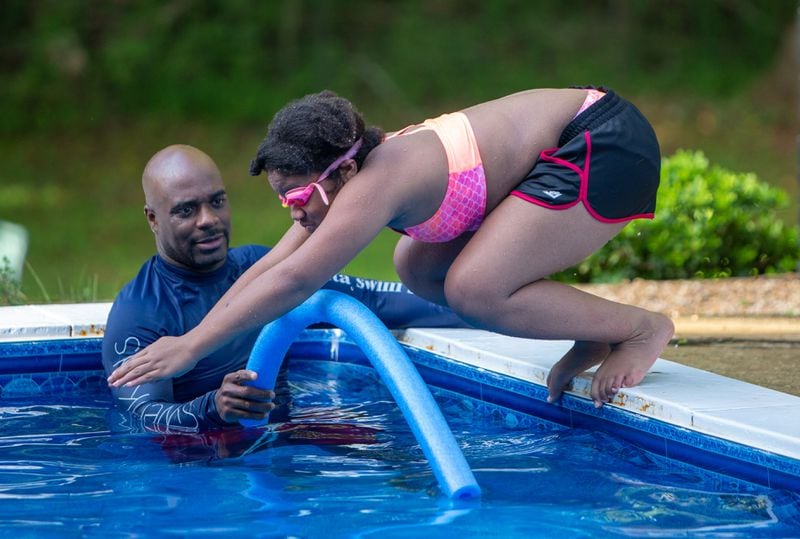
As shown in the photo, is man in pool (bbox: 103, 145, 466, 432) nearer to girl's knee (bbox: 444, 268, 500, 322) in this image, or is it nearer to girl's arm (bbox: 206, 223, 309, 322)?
girl's arm (bbox: 206, 223, 309, 322)

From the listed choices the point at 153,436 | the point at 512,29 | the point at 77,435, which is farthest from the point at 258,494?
the point at 512,29

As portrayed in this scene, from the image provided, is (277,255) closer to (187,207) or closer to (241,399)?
(241,399)

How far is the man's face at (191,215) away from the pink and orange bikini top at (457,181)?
3.33ft

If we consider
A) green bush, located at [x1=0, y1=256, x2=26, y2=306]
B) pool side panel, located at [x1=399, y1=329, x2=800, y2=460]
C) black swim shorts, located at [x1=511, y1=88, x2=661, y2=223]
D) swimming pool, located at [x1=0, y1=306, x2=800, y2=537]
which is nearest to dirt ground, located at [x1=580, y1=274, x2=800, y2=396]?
pool side panel, located at [x1=399, y1=329, x2=800, y2=460]

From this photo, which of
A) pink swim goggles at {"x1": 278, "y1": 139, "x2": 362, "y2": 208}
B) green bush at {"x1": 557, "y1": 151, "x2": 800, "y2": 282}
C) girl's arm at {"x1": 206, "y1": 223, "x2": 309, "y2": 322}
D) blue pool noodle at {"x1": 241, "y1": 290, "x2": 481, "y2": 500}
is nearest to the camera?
blue pool noodle at {"x1": 241, "y1": 290, "x2": 481, "y2": 500}

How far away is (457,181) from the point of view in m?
3.48

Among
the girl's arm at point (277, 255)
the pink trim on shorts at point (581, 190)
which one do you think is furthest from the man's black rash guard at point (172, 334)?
the pink trim on shorts at point (581, 190)

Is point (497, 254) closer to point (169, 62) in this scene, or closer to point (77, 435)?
point (77, 435)

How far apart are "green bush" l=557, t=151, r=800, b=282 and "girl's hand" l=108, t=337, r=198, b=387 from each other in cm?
417

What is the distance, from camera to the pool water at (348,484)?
3.10 m

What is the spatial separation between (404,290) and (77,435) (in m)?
1.58

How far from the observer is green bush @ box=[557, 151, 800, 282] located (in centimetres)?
705

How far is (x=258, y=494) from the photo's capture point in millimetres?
3434

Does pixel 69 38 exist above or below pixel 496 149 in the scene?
above
